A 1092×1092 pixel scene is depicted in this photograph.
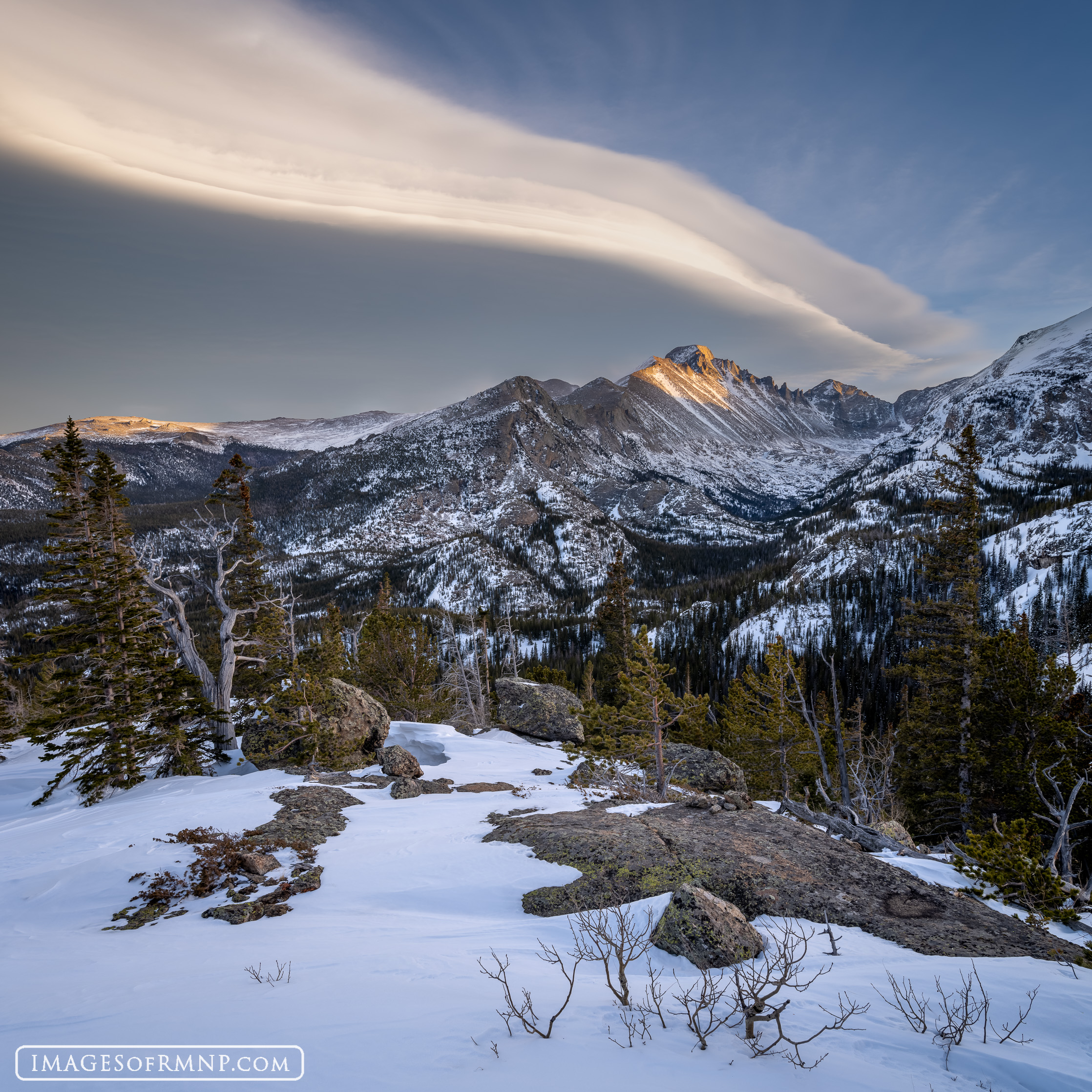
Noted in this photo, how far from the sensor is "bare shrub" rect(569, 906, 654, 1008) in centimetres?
568

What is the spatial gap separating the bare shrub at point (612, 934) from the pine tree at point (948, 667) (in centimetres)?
1946

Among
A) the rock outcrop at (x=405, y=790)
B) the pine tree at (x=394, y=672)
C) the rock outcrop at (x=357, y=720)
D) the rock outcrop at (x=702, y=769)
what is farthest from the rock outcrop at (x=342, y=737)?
the pine tree at (x=394, y=672)

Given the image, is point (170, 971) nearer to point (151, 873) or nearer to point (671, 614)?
point (151, 873)

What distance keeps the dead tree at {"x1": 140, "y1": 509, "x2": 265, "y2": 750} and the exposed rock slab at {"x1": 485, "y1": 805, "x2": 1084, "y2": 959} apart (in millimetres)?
15046

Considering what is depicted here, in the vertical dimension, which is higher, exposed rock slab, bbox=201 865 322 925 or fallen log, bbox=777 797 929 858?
exposed rock slab, bbox=201 865 322 925

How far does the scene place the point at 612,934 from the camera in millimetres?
6824

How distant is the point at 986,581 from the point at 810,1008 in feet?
440

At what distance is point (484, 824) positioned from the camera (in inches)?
478

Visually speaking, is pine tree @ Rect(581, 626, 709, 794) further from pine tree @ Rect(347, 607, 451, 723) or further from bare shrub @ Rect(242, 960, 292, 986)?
pine tree @ Rect(347, 607, 451, 723)

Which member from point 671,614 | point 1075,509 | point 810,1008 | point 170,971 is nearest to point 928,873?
point 810,1008

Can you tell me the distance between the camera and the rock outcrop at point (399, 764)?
16422 millimetres

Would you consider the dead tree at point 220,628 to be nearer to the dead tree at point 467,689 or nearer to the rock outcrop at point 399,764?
the rock outcrop at point 399,764

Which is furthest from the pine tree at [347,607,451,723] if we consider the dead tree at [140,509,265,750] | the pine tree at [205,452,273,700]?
the dead tree at [140,509,265,750]

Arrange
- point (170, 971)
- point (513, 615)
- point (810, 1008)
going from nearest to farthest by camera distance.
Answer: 1. point (810, 1008)
2. point (170, 971)
3. point (513, 615)
